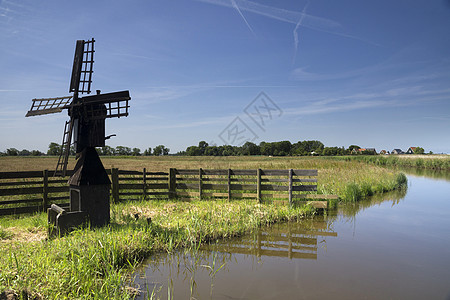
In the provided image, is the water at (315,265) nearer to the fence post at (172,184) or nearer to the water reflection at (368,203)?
the water reflection at (368,203)

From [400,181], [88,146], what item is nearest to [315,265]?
[88,146]

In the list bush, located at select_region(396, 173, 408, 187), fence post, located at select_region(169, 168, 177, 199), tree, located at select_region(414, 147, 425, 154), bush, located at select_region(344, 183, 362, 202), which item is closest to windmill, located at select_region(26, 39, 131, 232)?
fence post, located at select_region(169, 168, 177, 199)

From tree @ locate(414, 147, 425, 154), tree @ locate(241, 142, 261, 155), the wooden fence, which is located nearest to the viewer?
the wooden fence

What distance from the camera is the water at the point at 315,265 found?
4.87 metres

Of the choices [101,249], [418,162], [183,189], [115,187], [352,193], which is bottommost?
[352,193]

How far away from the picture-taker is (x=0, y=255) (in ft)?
17.4

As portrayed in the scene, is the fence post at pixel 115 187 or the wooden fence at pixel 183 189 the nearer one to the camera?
the wooden fence at pixel 183 189

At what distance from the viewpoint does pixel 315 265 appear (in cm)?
612

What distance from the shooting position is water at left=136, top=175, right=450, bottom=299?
4.87 meters

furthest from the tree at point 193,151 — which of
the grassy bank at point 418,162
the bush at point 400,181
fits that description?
the bush at point 400,181

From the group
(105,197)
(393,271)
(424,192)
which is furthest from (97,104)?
(424,192)

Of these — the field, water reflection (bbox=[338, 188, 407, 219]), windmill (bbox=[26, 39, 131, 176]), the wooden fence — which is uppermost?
windmill (bbox=[26, 39, 131, 176])

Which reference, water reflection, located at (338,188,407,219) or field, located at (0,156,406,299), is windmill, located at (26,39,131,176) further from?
water reflection, located at (338,188,407,219)

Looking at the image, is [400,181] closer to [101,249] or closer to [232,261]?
[232,261]
